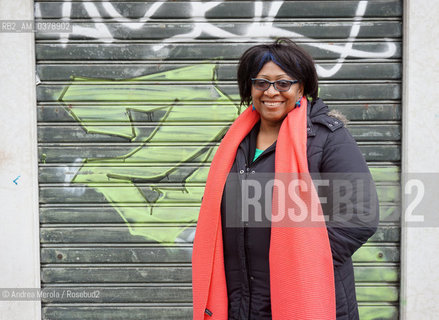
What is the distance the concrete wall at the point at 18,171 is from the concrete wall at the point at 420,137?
312 centimetres

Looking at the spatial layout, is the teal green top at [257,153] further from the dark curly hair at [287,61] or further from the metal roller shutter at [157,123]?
the metal roller shutter at [157,123]

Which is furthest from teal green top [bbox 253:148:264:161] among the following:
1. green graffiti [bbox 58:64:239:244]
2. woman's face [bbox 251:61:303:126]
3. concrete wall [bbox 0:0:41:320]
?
concrete wall [bbox 0:0:41:320]

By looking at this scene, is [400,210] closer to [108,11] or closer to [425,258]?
[425,258]

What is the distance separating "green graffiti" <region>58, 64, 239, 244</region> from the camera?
4199 millimetres

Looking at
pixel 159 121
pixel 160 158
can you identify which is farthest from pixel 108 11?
pixel 160 158

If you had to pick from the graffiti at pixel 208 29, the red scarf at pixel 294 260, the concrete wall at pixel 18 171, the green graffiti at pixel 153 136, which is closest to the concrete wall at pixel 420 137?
the graffiti at pixel 208 29

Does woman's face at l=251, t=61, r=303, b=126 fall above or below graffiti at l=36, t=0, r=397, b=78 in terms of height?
below

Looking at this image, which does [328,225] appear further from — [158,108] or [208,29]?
[208,29]

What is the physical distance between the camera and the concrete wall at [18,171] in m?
4.13

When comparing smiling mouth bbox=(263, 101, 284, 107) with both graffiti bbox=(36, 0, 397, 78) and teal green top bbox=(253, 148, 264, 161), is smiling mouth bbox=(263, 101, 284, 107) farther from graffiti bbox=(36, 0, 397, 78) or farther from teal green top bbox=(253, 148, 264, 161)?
graffiti bbox=(36, 0, 397, 78)

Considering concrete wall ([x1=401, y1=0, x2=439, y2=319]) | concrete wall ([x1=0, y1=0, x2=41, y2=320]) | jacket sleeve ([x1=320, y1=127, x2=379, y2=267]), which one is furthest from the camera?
concrete wall ([x1=0, y1=0, x2=41, y2=320])

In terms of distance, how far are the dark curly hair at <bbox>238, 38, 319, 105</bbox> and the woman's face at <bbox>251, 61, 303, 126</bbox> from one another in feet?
0.08

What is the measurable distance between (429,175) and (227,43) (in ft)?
6.56

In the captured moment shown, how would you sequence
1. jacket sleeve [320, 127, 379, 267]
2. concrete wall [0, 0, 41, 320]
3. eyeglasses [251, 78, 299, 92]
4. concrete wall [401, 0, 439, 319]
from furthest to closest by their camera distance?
1. concrete wall [0, 0, 41, 320]
2. concrete wall [401, 0, 439, 319]
3. eyeglasses [251, 78, 299, 92]
4. jacket sleeve [320, 127, 379, 267]
